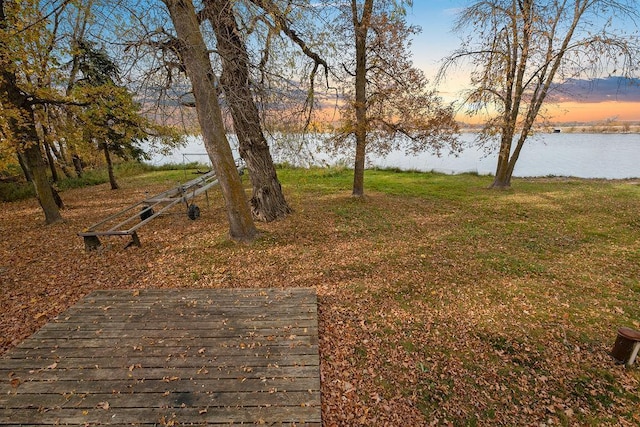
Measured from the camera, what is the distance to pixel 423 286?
5363 mm

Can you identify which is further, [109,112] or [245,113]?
[109,112]

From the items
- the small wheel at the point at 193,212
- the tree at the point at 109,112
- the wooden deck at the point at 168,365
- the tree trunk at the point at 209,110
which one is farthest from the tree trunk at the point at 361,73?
the wooden deck at the point at 168,365

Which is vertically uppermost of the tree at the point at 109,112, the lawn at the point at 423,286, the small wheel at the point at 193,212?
the tree at the point at 109,112

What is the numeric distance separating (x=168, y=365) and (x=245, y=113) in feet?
17.5

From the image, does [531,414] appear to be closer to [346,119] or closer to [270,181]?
[270,181]

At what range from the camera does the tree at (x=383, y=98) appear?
9.21m

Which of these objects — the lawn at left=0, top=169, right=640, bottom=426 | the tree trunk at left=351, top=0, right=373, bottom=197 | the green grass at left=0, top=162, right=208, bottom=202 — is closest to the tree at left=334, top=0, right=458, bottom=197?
the tree trunk at left=351, top=0, right=373, bottom=197

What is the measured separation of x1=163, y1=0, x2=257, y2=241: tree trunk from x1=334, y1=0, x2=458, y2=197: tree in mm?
4855

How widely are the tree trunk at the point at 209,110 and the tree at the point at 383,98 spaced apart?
191 inches

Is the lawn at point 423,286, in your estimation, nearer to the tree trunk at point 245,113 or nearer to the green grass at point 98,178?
the tree trunk at point 245,113

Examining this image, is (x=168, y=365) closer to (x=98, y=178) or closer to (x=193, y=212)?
(x=193, y=212)

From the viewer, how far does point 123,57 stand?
509 centimetres

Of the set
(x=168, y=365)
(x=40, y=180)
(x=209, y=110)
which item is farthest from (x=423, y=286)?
(x=40, y=180)

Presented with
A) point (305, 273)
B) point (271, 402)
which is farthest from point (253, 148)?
point (271, 402)
